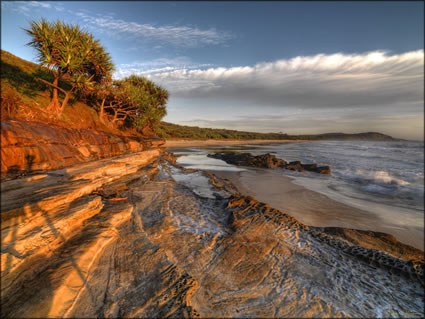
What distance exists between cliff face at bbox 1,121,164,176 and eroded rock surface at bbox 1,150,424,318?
191cm

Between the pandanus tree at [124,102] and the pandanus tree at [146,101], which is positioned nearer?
the pandanus tree at [124,102]

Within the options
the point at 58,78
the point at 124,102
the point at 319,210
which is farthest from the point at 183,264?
the point at 124,102

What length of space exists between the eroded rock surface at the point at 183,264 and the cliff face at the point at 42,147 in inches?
75.2

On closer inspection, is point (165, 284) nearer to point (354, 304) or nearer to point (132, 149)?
point (354, 304)

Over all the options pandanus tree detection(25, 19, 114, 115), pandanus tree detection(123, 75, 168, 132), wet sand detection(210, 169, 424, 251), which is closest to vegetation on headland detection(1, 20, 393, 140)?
pandanus tree detection(25, 19, 114, 115)

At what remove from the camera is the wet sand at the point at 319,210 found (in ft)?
18.3

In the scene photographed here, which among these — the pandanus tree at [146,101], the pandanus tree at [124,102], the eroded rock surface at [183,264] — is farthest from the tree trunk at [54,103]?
the pandanus tree at [146,101]

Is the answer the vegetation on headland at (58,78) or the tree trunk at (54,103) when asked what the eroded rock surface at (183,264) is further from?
the tree trunk at (54,103)

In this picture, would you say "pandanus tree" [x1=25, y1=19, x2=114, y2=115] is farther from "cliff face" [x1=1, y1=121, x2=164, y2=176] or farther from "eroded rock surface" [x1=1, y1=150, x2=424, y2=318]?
"eroded rock surface" [x1=1, y1=150, x2=424, y2=318]

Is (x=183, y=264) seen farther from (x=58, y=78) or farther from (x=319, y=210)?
(x=58, y=78)

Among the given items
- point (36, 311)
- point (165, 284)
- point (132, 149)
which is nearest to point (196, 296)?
point (165, 284)

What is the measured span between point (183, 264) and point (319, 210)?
6.22 metres

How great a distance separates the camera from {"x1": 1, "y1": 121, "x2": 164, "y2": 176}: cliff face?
6430 millimetres

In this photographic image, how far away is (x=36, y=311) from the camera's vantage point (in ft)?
7.73
